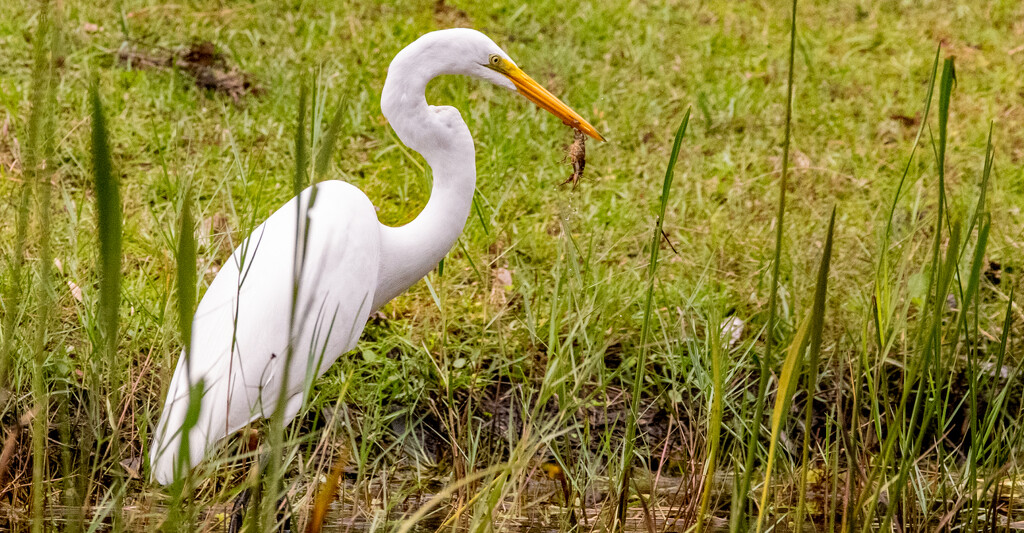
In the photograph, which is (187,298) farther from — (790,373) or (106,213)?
(790,373)

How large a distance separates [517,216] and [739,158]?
1026 mm

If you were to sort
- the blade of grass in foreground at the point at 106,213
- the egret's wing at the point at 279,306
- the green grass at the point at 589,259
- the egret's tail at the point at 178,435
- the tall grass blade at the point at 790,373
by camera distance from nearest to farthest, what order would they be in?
the blade of grass in foreground at the point at 106,213, the tall grass blade at the point at 790,373, the green grass at the point at 589,259, the egret's tail at the point at 178,435, the egret's wing at the point at 279,306

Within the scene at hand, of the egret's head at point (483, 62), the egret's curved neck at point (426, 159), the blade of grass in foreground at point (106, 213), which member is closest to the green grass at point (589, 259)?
the blade of grass in foreground at point (106, 213)

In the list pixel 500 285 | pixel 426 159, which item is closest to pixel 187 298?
pixel 426 159

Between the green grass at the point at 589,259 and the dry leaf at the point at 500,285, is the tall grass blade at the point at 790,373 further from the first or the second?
the dry leaf at the point at 500,285

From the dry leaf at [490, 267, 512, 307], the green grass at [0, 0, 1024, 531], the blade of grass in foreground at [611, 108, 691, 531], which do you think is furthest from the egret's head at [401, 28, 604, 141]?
the dry leaf at [490, 267, 512, 307]

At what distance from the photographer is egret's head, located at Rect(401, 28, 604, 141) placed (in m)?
2.08

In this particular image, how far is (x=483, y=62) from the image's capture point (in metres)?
2.14

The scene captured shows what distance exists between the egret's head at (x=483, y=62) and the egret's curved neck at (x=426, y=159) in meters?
0.03

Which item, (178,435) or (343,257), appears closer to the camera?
(178,435)

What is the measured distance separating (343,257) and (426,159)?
0.99 ft

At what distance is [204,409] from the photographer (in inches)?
71.6

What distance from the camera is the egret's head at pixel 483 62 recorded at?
6.81 ft

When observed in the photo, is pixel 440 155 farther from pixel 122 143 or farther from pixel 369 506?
pixel 122 143
